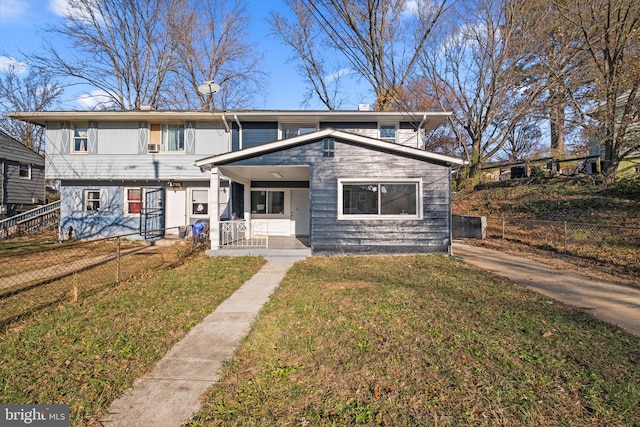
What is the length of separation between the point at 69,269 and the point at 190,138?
22.6 ft

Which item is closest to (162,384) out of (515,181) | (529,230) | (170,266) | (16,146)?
(170,266)

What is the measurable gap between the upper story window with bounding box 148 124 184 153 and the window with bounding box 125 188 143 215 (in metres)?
2.22

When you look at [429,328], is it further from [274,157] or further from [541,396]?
[274,157]

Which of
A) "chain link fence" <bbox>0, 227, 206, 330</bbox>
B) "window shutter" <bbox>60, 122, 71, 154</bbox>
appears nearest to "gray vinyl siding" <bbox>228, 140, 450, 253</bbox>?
"chain link fence" <bbox>0, 227, 206, 330</bbox>

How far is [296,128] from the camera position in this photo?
13031mm

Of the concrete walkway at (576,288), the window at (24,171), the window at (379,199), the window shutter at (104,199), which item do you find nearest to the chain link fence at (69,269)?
the window shutter at (104,199)

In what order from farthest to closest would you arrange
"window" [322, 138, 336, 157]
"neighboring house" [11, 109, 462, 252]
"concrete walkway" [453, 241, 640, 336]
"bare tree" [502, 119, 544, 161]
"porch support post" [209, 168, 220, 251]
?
"bare tree" [502, 119, 544, 161] < "neighboring house" [11, 109, 462, 252] < "porch support post" [209, 168, 220, 251] < "window" [322, 138, 336, 157] < "concrete walkway" [453, 241, 640, 336]

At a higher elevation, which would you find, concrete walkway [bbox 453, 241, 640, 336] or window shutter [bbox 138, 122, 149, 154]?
window shutter [bbox 138, 122, 149, 154]

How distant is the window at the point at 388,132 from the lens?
1295 centimetres

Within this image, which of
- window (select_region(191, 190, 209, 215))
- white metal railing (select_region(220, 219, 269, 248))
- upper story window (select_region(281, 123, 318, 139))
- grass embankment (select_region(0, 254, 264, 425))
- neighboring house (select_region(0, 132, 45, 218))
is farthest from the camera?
neighboring house (select_region(0, 132, 45, 218))

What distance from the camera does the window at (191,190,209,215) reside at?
44.3 ft

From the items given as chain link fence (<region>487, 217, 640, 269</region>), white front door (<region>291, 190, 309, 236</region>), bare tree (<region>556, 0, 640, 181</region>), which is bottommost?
chain link fence (<region>487, 217, 640, 269</region>)

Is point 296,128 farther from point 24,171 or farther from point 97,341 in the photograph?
point 24,171

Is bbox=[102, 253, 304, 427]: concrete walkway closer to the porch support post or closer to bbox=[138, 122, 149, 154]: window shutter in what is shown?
the porch support post
